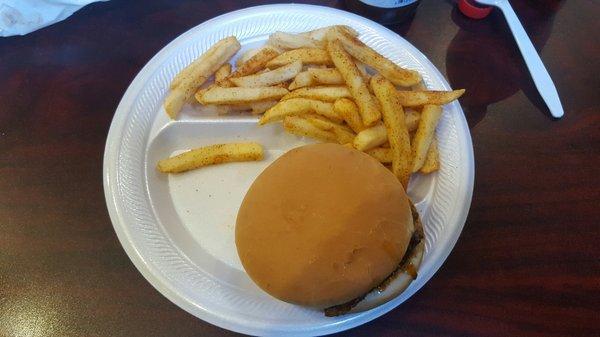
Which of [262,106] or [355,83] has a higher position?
[355,83]

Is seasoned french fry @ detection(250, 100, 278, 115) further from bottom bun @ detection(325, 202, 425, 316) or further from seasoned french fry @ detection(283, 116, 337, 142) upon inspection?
bottom bun @ detection(325, 202, 425, 316)

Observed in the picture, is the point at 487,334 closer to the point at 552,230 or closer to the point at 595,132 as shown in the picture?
the point at 552,230

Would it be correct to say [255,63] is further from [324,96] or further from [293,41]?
[324,96]

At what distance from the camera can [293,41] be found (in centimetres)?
140

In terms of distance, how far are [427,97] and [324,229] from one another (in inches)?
22.6

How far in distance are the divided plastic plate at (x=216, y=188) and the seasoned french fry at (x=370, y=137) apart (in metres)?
0.24

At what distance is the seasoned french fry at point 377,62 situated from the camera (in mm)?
1314

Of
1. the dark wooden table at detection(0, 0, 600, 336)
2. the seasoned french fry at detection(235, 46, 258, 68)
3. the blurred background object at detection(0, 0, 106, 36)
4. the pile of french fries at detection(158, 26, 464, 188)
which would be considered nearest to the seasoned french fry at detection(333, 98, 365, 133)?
the pile of french fries at detection(158, 26, 464, 188)

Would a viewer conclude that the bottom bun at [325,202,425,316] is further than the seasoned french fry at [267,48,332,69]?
No

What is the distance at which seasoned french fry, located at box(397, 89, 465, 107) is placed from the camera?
1252 mm

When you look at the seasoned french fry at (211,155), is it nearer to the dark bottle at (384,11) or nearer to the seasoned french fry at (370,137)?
the seasoned french fry at (370,137)

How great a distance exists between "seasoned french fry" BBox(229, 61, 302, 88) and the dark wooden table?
1.81 ft

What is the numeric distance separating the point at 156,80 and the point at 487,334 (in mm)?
1351

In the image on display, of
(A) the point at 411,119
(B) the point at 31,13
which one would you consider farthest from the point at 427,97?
(B) the point at 31,13
